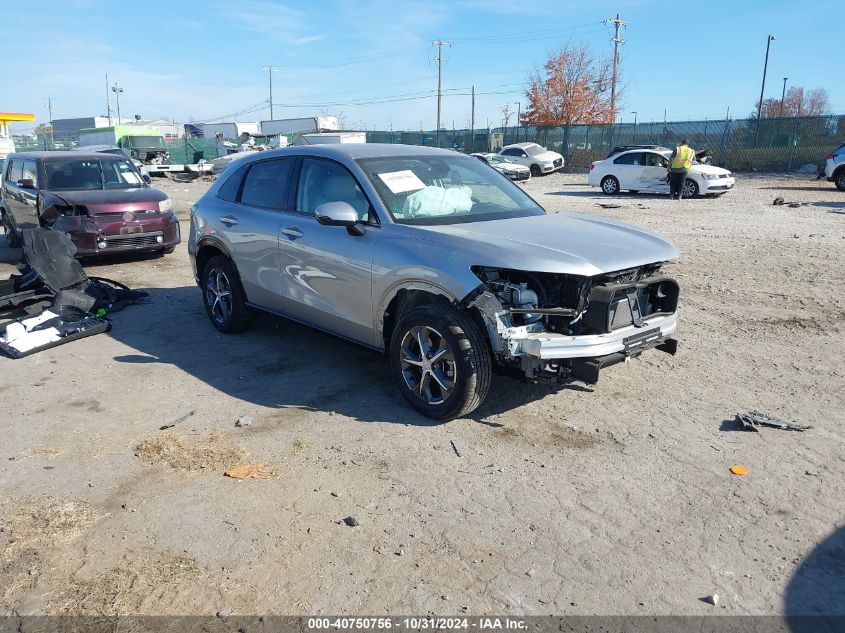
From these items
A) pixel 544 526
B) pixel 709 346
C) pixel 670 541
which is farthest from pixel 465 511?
pixel 709 346

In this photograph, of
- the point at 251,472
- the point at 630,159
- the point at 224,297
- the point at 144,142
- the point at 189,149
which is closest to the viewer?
the point at 251,472

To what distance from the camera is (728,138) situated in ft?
107

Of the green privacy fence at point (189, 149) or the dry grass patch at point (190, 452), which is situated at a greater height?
the green privacy fence at point (189, 149)

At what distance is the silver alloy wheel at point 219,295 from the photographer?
6667 millimetres

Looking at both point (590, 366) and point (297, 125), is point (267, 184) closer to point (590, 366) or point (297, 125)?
point (590, 366)

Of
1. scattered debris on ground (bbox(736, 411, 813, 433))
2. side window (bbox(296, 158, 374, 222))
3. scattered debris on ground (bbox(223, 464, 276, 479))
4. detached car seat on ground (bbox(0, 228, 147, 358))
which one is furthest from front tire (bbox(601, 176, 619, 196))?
scattered debris on ground (bbox(223, 464, 276, 479))

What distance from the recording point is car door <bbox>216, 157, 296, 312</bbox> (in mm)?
5891

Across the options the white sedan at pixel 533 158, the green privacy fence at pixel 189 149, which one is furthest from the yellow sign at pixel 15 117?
the white sedan at pixel 533 158

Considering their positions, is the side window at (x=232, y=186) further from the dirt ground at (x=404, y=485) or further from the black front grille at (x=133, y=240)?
the black front grille at (x=133, y=240)

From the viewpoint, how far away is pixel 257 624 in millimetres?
2801

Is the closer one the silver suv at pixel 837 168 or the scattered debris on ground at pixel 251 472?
the scattered debris on ground at pixel 251 472

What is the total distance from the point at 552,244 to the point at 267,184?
2.91 m

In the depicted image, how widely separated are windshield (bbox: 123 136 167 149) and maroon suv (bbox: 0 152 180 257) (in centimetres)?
2491

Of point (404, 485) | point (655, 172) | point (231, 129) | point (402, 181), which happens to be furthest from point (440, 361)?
point (231, 129)
